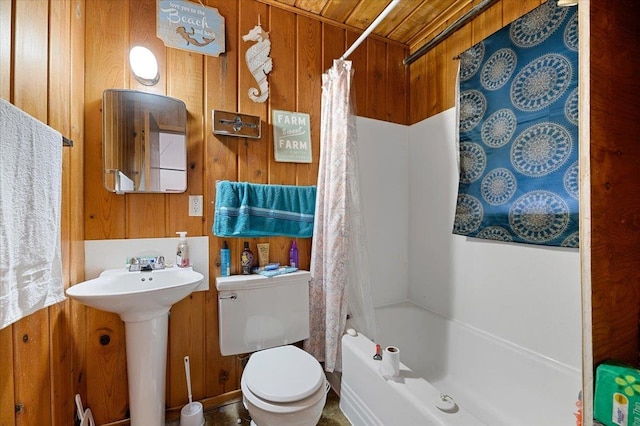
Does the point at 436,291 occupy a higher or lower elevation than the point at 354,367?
higher

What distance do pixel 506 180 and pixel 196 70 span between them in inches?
74.4

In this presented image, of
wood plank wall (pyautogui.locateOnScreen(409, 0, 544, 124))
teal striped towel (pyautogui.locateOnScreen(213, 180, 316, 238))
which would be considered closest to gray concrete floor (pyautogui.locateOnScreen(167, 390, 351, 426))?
teal striped towel (pyautogui.locateOnScreen(213, 180, 316, 238))

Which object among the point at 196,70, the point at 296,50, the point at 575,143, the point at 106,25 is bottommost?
the point at 575,143

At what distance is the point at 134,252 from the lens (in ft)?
4.71

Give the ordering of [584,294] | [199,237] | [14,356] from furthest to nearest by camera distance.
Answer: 1. [199,237]
2. [14,356]
3. [584,294]

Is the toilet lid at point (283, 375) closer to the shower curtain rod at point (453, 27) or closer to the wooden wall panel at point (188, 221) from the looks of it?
the wooden wall panel at point (188, 221)

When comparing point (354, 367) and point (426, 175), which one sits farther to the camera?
point (426, 175)

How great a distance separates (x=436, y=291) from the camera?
1939mm

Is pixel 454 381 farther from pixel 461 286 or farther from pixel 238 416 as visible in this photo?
pixel 238 416

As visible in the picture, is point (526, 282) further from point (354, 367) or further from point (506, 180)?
point (354, 367)

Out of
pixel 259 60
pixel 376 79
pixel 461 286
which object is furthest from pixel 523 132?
pixel 259 60

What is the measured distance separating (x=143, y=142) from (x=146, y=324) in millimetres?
955

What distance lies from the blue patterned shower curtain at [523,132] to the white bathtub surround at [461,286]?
4.8 inches

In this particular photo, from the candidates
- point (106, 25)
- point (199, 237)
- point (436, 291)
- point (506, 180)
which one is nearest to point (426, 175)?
point (506, 180)
